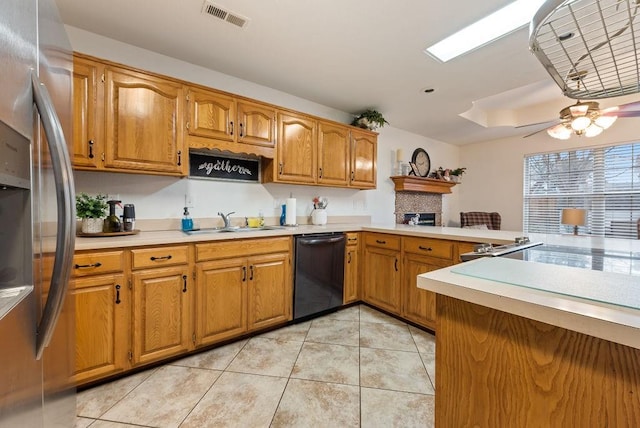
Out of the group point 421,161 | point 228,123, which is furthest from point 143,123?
point 421,161

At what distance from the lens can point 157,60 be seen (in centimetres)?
227

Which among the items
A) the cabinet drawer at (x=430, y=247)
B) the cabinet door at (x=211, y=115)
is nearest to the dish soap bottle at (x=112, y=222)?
the cabinet door at (x=211, y=115)

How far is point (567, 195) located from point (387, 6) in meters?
4.19

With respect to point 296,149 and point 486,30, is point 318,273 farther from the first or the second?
point 486,30

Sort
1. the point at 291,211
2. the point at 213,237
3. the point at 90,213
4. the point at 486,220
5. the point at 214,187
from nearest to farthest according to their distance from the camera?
the point at 90,213 < the point at 213,237 < the point at 214,187 < the point at 291,211 < the point at 486,220

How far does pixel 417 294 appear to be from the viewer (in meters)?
2.47

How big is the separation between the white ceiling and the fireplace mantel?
3.43ft

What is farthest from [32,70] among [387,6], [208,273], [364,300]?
[364,300]

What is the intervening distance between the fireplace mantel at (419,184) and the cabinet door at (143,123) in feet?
9.79

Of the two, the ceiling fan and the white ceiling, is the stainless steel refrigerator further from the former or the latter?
the ceiling fan

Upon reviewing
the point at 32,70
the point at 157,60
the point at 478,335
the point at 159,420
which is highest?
the point at 157,60

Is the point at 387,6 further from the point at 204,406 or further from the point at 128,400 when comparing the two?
the point at 128,400

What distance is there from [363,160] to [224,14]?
2.06m

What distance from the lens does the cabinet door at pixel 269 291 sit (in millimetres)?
2217
